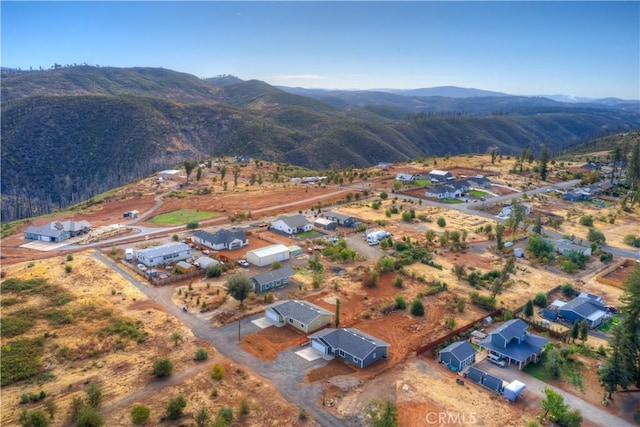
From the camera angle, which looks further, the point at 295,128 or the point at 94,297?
the point at 295,128

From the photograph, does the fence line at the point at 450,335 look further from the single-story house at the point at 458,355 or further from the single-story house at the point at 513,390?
the single-story house at the point at 513,390

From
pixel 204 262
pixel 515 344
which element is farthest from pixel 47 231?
pixel 515 344

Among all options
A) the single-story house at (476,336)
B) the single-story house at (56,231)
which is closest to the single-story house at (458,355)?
the single-story house at (476,336)

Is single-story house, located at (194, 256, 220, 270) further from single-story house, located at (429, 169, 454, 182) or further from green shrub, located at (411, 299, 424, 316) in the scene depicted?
single-story house, located at (429, 169, 454, 182)

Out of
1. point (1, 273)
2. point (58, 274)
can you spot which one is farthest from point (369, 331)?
point (1, 273)

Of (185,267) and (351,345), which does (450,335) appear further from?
(185,267)

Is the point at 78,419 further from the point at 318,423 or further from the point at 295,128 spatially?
the point at 295,128

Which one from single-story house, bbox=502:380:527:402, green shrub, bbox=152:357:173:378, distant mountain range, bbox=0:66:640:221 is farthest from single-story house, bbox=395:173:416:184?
green shrub, bbox=152:357:173:378
